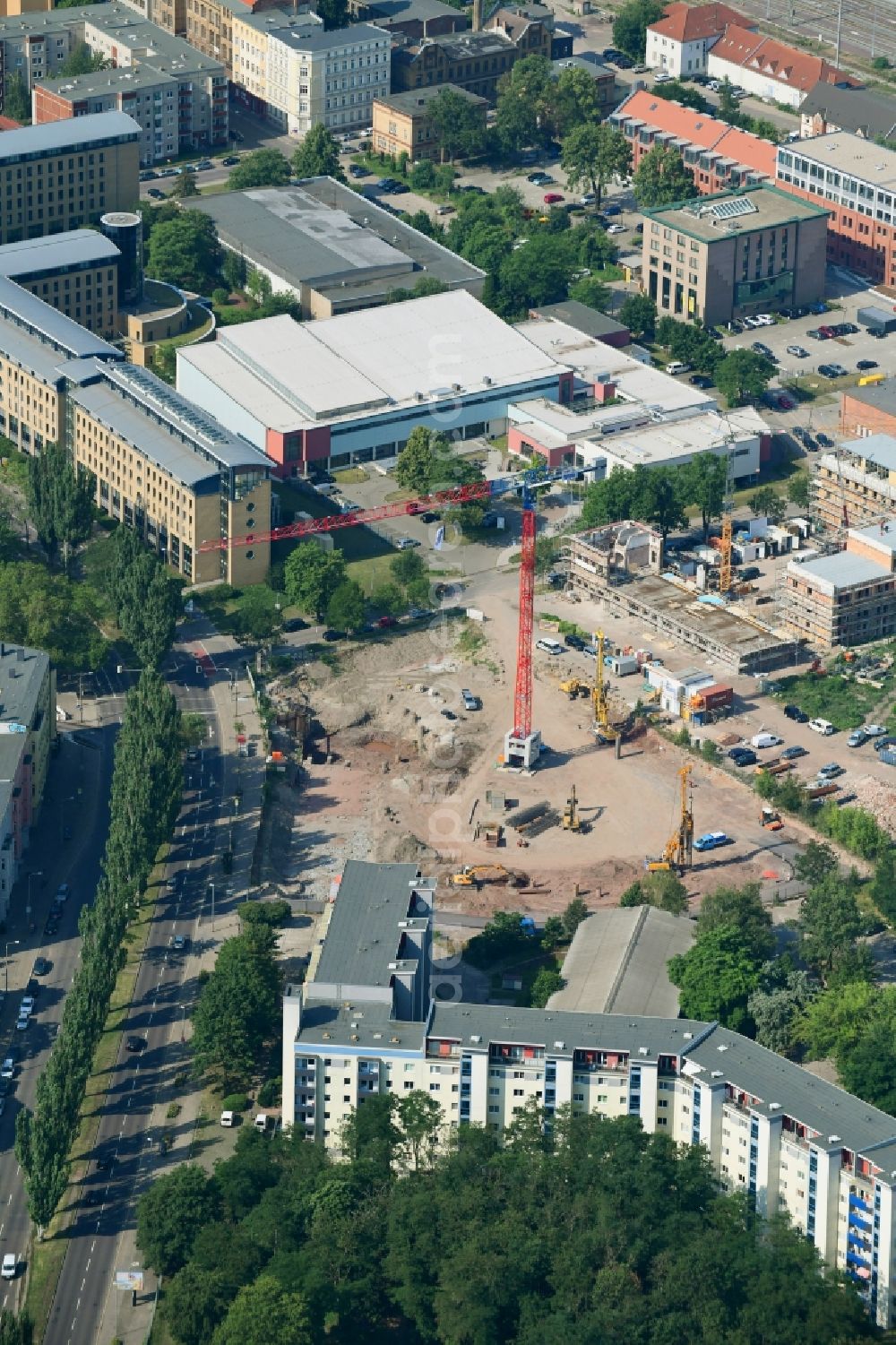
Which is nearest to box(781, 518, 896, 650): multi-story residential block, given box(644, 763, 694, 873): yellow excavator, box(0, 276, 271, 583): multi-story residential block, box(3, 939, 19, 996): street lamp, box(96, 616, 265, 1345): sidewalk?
box(644, 763, 694, 873): yellow excavator

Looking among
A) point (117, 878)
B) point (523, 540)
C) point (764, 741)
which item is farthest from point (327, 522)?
point (117, 878)

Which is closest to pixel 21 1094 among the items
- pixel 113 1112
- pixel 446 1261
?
pixel 113 1112

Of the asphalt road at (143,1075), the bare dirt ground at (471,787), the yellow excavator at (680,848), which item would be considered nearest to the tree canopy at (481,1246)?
the asphalt road at (143,1075)

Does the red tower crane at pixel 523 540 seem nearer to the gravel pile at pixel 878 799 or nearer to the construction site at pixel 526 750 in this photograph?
the construction site at pixel 526 750

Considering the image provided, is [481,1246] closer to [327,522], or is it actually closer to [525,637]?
[525,637]

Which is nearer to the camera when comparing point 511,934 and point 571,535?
point 511,934

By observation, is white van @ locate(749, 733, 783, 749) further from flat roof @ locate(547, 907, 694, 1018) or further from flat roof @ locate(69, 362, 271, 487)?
flat roof @ locate(69, 362, 271, 487)

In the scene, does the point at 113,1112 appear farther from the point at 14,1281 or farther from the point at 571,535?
the point at 571,535

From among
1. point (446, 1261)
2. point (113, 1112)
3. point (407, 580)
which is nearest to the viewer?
point (446, 1261)
